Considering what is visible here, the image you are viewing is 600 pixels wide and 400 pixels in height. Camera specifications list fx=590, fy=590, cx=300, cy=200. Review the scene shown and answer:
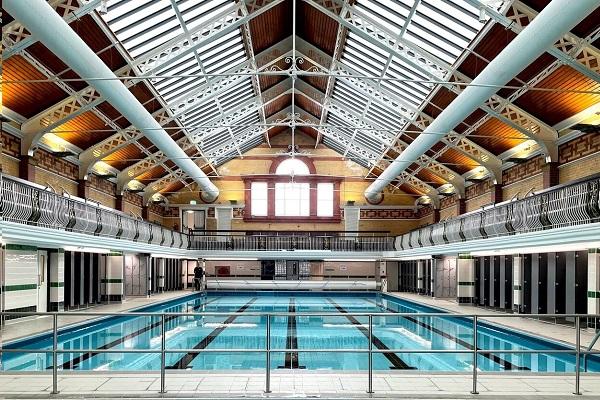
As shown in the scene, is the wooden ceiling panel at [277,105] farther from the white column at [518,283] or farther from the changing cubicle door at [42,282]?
the white column at [518,283]

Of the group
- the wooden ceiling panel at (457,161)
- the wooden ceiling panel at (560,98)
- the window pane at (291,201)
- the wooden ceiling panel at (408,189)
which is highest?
the wooden ceiling panel at (560,98)

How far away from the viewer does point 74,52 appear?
35.5ft

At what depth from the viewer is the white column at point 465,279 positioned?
23719 millimetres

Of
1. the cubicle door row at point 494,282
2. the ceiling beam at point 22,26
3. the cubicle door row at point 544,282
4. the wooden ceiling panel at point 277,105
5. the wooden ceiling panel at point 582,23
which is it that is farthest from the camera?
the wooden ceiling panel at point 277,105

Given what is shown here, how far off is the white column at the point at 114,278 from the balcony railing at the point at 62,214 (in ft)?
3.80

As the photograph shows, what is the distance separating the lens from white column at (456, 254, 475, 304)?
2372 cm

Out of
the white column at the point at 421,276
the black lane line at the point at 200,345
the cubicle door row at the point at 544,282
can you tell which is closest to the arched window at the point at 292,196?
the white column at the point at 421,276

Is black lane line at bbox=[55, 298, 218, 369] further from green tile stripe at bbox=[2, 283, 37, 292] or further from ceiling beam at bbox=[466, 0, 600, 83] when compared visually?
ceiling beam at bbox=[466, 0, 600, 83]

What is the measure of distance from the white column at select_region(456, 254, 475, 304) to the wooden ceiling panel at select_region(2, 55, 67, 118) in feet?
52.4

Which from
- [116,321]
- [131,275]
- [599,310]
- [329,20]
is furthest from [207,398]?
[131,275]

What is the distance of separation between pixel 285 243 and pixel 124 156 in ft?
34.8

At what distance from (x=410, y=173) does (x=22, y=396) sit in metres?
26.6

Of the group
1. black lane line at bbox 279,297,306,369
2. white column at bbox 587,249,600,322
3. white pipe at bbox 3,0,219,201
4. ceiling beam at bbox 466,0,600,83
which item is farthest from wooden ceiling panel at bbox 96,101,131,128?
white column at bbox 587,249,600,322

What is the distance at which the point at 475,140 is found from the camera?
22672 mm
